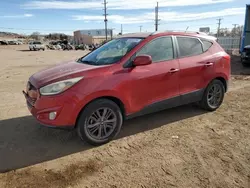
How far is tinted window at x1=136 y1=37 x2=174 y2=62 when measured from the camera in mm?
4027

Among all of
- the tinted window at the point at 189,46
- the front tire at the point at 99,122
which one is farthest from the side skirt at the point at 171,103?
the tinted window at the point at 189,46

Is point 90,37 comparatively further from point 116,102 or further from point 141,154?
point 141,154

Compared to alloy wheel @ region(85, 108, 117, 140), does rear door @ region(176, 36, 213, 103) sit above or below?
above

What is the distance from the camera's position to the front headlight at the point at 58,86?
3.36m

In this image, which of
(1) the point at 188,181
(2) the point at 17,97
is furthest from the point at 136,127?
(2) the point at 17,97

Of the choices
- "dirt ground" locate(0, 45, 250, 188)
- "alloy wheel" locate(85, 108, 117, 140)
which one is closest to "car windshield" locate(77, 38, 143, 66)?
"alloy wheel" locate(85, 108, 117, 140)

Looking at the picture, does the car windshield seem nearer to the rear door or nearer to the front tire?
the front tire

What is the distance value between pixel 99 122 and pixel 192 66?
213 cm

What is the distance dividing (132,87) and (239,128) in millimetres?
2143

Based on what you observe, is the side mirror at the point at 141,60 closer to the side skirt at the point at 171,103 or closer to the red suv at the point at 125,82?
the red suv at the point at 125,82

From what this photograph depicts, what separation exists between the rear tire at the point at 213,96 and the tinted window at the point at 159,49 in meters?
1.26

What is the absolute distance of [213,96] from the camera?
5066 mm

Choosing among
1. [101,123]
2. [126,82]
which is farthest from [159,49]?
[101,123]

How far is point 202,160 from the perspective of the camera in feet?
10.6
